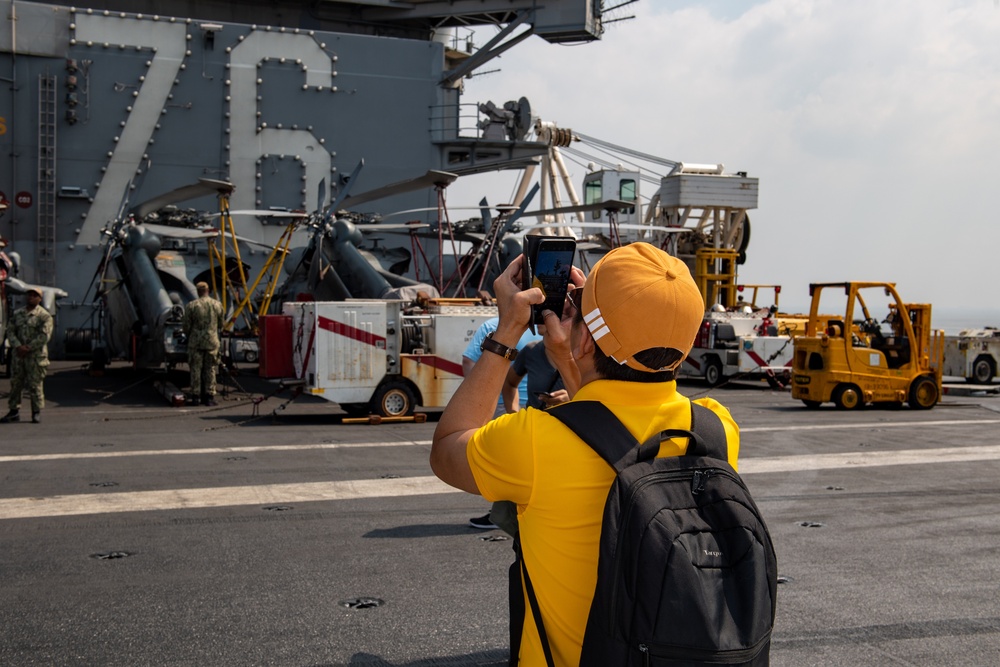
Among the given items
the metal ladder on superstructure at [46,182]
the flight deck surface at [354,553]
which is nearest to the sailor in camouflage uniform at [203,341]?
the flight deck surface at [354,553]

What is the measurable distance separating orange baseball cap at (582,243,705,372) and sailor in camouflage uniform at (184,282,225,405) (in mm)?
14241

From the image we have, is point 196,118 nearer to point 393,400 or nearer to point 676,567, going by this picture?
point 393,400

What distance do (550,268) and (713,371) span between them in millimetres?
19754

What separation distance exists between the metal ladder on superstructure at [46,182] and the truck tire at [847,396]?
20395 mm

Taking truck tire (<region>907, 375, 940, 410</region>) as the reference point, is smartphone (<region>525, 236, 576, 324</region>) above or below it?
above

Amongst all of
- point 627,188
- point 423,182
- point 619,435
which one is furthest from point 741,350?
point 619,435

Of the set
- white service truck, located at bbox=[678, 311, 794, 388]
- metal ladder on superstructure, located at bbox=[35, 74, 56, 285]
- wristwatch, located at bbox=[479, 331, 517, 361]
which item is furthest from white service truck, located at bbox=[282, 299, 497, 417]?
metal ladder on superstructure, located at bbox=[35, 74, 56, 285]

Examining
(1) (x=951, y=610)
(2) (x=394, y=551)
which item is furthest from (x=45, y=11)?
(1) (x=951, y=610)

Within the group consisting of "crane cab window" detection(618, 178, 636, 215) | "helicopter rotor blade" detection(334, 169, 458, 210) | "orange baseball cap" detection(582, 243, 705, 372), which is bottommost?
"orange baseball cap" detection(582, 243, 705, 372)

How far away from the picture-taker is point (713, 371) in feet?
71.6

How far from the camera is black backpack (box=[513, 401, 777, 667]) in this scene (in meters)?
2.09

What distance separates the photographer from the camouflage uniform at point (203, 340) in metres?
15.7

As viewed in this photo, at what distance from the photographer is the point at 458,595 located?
5.39m

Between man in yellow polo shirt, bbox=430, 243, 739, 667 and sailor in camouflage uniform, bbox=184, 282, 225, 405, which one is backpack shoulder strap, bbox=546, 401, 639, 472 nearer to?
man in yellow polo shirt, bbox=430, 243, 739, 667
